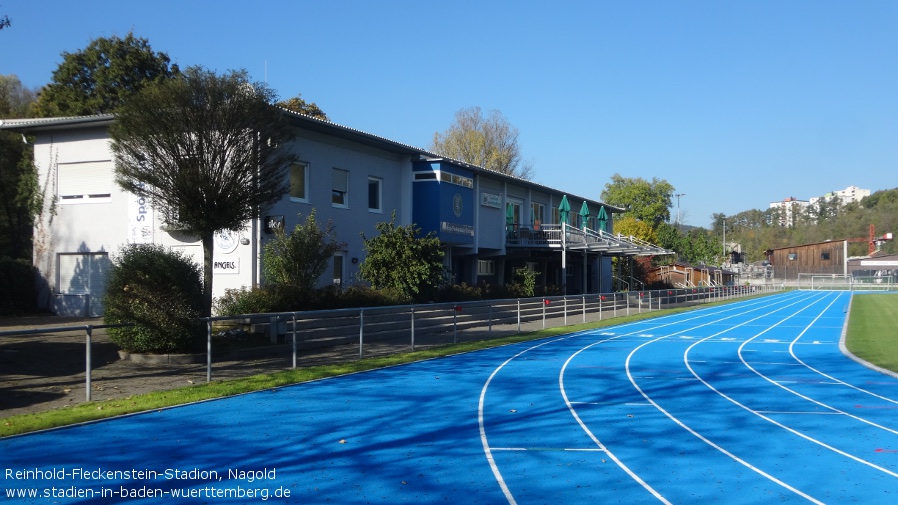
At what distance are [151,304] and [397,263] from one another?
11.8 metres

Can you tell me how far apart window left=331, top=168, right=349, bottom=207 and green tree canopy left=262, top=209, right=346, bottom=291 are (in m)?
5.17

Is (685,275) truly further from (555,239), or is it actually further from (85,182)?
(85,182)

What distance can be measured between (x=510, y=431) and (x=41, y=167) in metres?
21.7

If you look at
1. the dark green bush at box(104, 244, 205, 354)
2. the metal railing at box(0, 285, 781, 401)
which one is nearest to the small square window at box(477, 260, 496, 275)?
the metal railing at box(0, 285, 781, 401)

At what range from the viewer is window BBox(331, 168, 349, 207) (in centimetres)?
2695

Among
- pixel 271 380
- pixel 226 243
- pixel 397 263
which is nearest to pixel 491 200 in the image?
pixel 397 263

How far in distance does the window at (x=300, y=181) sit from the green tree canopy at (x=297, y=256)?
10.7 ft

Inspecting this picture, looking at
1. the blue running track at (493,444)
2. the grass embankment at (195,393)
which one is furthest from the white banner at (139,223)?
the blue running track at (493,444)

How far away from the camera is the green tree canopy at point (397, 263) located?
25609mm

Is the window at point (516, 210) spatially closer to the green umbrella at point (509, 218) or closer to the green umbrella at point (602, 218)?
the green umbrella at point (509, 218)

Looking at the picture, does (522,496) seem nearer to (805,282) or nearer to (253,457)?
(253,457)

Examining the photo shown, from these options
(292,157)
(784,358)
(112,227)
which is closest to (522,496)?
(292,157)

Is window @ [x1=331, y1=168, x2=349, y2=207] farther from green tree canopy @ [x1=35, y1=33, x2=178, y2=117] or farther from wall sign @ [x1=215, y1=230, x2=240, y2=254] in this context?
green tree canopy @ [x1=35, y1=33, x2=178, y2=117]

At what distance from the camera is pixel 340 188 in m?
27.3
